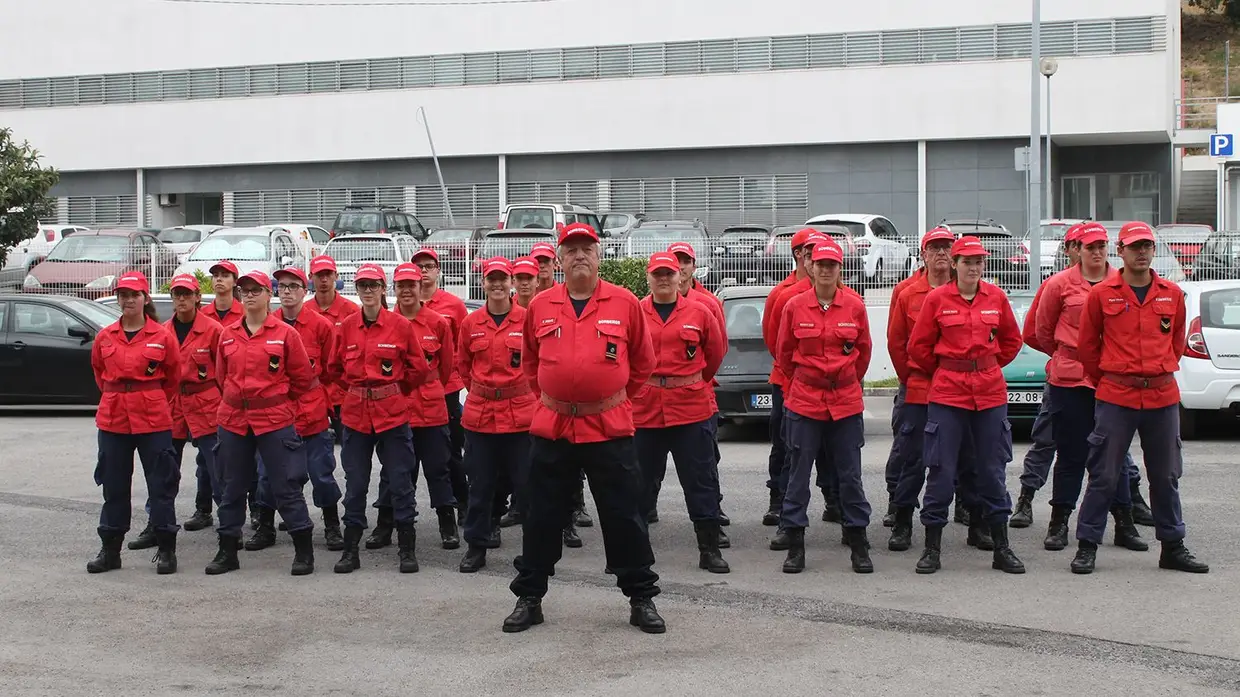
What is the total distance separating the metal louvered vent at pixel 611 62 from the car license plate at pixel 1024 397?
26.4m

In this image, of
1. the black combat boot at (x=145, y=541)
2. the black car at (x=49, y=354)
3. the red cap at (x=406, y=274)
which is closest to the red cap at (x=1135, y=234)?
the red cap at (x=406, y=274)

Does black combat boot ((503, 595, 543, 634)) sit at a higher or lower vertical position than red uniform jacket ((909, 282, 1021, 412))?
lower

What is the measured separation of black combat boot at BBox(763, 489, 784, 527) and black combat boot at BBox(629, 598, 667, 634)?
9.90 feet

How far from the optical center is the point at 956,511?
33.7 ft

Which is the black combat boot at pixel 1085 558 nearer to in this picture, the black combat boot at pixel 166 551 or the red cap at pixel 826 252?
the red cap at pixel 826 252

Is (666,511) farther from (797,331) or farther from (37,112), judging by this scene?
(37,112)

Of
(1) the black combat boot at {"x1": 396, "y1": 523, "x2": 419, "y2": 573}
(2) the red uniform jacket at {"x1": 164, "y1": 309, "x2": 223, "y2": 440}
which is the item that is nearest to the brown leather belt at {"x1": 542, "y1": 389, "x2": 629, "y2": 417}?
(1) the black combat boot at {"x1": 396, "y1": 523, "x2": 419, "y2": 573}

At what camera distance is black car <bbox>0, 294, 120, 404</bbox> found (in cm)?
1756

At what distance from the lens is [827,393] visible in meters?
8.82

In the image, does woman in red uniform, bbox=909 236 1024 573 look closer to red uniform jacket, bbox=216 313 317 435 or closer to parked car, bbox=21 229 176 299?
red uniform jacket, bbox=216 313 317 435

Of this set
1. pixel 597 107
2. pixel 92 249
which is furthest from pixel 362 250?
pixel 597 107

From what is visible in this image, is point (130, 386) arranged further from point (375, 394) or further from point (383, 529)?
point (383, 529)

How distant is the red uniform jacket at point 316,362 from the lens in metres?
9.64

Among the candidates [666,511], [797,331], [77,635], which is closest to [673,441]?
[797,331]
